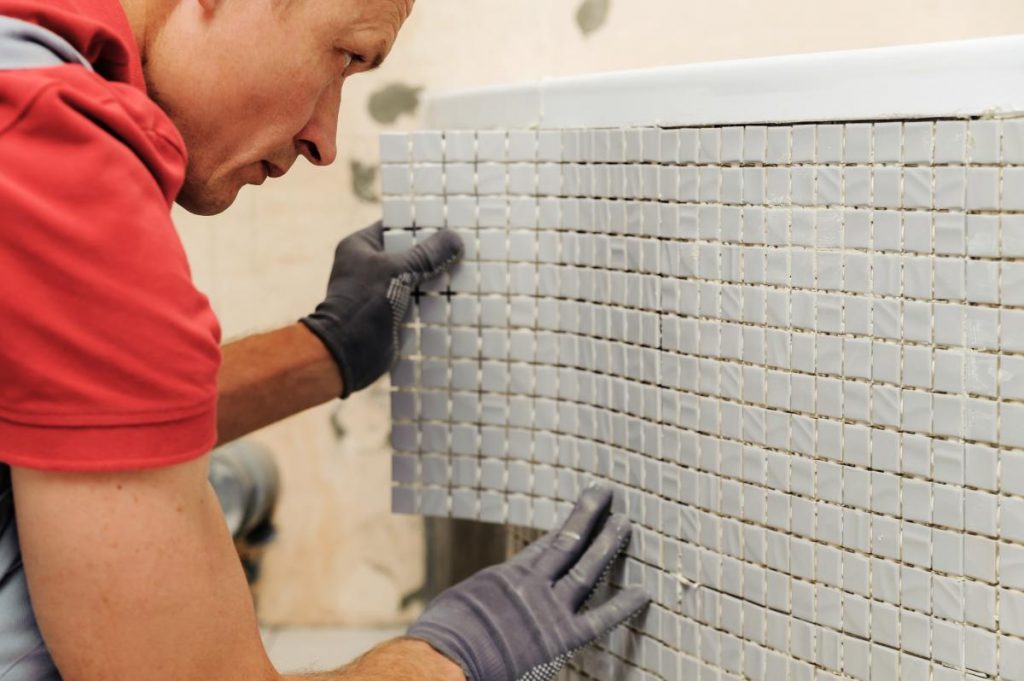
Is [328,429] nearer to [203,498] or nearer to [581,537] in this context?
[581,537]

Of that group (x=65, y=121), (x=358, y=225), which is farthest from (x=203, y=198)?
(x=358, y=225)

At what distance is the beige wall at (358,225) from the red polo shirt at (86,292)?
819 mm

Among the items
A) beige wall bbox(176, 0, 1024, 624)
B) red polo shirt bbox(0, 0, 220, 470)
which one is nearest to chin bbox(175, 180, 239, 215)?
red polo shirt bbox(0, 0, 220, 470)

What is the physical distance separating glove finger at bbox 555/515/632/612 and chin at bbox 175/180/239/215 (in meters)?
0.45

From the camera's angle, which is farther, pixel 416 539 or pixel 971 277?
pixel 416 539

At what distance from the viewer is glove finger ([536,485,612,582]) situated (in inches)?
39.5

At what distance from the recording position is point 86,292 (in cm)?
55

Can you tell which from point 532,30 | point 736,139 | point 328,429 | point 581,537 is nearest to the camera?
point 736,139

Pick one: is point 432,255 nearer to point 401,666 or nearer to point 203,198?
point 203,198

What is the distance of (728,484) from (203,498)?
17.6 inches

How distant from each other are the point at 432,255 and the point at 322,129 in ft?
0.95

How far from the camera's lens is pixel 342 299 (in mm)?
1180

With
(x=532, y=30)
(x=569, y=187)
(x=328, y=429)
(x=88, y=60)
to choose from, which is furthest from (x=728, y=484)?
(x=328, y=429)

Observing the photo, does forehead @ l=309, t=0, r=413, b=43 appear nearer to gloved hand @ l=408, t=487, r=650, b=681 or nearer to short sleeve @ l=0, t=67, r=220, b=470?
short sleeve @ l=0, t=67, r=220, b=470
